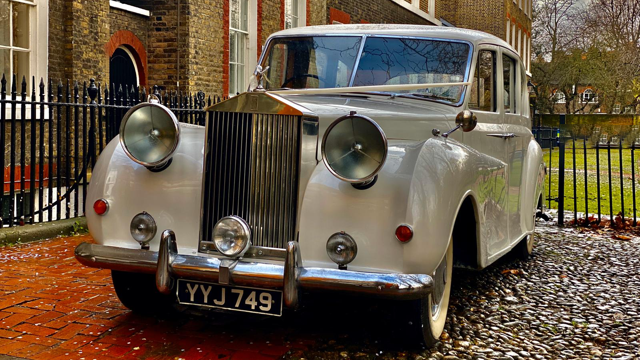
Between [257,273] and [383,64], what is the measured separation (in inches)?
80.1

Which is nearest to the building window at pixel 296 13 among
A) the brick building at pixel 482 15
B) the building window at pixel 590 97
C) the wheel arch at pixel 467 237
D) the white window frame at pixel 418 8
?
the white window frame at pixel 418 8

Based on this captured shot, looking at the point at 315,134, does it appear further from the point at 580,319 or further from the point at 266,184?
the point at 580,319

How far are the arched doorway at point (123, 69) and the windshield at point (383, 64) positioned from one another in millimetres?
7703

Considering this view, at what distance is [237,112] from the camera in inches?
151

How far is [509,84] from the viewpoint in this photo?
5.83 m

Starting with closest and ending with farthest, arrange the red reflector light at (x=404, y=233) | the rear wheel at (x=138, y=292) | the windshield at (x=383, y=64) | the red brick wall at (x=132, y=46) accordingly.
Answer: the red reflector light at (x=404, y=233) < the rear wheel at (x=138, y=292) < the windshield at (x=383, y=64) < the red brick wall at (x=132, y=46)

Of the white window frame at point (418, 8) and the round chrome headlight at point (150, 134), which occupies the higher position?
the white window frame at point (418, 8)

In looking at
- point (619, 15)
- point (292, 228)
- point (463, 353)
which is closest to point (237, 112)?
point (292, 228)

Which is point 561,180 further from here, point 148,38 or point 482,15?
point 482,15

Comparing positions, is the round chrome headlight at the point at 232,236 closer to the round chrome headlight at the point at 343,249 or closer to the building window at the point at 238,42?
the round chrome headlight at the point at 343,249

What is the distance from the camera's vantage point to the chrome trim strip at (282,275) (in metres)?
3.40

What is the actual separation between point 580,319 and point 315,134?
2417 millimetres

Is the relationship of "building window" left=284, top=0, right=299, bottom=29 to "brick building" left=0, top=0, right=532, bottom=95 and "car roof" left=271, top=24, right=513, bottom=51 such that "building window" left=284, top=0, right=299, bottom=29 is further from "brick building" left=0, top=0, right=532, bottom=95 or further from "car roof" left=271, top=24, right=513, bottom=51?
"car roof" left=271, top=24, right=513, bottom=51

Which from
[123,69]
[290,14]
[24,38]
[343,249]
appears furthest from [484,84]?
[290,14]
